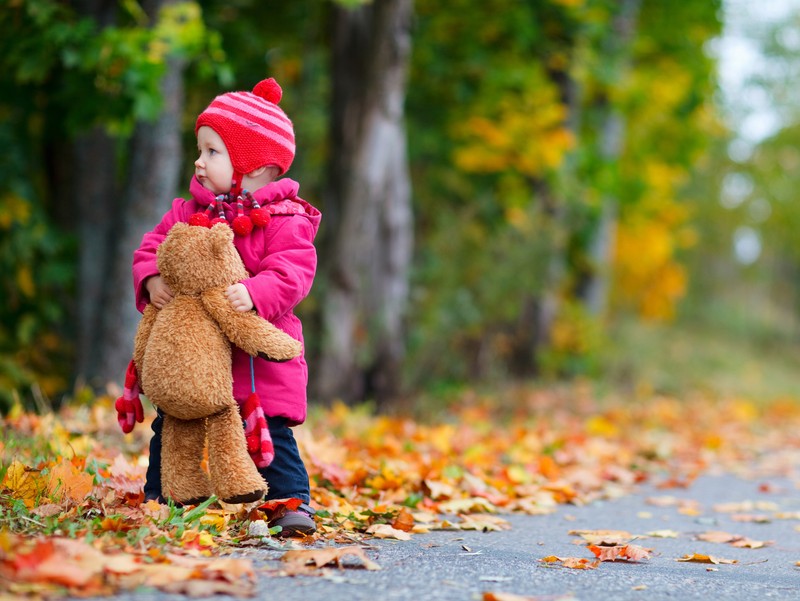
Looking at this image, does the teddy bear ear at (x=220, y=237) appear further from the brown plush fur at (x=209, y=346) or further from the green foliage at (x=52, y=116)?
the green foliage at (x=52, y=116)

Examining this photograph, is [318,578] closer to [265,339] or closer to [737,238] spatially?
[265,339]

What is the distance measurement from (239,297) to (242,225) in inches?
11.4

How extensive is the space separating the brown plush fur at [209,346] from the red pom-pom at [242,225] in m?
0.06

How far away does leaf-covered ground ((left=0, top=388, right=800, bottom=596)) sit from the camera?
275 cm

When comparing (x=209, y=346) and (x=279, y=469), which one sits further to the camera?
(x=279, y=469)

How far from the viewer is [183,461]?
3666 millimetres

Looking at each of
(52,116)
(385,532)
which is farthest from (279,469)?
(52,116)

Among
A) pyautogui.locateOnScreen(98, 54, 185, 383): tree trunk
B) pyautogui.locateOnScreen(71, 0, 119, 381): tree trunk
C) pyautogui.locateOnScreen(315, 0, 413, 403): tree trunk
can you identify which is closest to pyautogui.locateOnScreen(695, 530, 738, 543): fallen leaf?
pyautogui.locateOnScreen(98, 54, 185, 383): tree trunk

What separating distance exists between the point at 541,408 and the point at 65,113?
614cm

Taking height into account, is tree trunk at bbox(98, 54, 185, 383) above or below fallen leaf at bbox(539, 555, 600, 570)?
above

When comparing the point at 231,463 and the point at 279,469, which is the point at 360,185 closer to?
the point at 279,469

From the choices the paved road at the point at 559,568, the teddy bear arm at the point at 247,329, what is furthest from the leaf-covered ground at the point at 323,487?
the teddy bear arm at the point at 247,329

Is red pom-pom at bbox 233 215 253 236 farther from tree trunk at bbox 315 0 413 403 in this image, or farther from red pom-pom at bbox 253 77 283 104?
tree trunk at bbox 315 0 413 403

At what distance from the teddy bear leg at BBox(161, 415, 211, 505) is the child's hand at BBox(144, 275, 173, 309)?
434 millimetres
